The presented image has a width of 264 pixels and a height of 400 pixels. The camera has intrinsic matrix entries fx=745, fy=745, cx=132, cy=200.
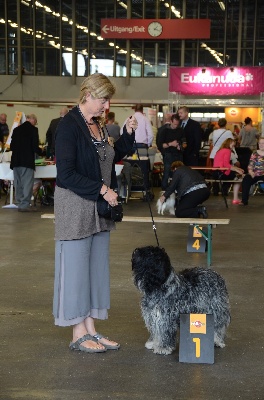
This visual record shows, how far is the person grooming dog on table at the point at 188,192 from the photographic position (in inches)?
390

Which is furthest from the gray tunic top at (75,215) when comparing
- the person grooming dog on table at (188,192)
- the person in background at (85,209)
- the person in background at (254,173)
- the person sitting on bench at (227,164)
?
the person sitting on bench at (227,164)

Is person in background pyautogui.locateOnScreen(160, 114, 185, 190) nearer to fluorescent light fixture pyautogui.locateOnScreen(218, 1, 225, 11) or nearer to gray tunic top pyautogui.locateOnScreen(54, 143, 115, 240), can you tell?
gray tunic top pyautogui.locateOnScreen(54, 143, 115, 240)

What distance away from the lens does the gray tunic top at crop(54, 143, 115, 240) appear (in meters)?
4.28

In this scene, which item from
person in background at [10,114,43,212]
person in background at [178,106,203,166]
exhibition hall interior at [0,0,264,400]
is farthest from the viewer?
person in background at [178,106,203,166]

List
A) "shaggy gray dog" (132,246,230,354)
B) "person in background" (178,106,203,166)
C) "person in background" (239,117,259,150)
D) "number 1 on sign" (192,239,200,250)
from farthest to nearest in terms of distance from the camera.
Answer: "person in background" (239,117,259,150) → "person in background" (178,106,203,166) → "number 1 on sign" (192,239,200,250) → "shaggy gray dog" (132,246,230,354)

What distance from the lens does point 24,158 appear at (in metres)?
12.3

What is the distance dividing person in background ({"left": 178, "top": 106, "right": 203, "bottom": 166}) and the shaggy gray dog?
9742 mm

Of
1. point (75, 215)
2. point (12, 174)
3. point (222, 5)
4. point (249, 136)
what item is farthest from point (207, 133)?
point (75, 215)

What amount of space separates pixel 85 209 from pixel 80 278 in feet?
1.35

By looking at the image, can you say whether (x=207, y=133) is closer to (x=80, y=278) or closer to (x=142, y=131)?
(x=142, y=131)

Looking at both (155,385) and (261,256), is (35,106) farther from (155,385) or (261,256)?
(155,385)

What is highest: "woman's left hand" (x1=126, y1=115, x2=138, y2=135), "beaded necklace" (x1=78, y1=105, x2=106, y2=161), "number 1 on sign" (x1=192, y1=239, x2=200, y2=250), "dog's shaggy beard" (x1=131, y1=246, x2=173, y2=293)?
"woman's left hand" (x1=126, y1=115, x2=138, y2=135)

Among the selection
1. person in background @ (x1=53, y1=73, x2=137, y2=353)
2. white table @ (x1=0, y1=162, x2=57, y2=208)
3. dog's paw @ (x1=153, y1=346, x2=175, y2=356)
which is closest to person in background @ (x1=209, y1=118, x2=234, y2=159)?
white table @ (x1=0, y1=162, x2=57, y2=208)

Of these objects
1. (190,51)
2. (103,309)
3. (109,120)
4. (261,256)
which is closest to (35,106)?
(109,120)
